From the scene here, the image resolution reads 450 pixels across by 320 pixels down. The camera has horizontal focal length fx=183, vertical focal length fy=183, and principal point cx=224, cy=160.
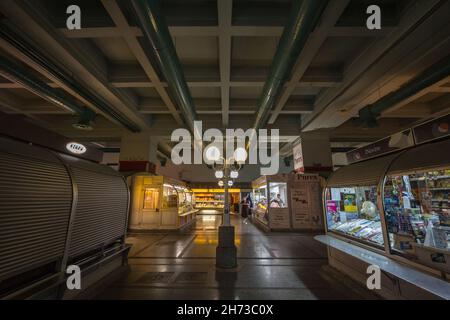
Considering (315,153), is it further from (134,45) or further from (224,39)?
(134,45)

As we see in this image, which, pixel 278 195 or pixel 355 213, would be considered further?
pixel 278 195

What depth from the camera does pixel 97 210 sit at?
10.5 ft

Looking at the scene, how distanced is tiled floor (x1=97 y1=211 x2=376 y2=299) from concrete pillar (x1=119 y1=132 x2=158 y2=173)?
3.91 meters

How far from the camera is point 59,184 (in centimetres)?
243

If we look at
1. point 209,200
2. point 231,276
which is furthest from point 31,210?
point 209,200

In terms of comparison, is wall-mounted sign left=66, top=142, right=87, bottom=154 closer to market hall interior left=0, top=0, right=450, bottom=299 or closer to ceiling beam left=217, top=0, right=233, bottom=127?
market hall interior left=0, top=0, right=450, bottom=299

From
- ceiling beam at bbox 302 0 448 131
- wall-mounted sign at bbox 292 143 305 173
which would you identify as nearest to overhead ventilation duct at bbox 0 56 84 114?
ceiling beam at bbox 302 0 448 131

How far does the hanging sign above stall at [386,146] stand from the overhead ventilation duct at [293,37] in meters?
2.08

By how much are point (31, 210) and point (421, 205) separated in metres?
5.01

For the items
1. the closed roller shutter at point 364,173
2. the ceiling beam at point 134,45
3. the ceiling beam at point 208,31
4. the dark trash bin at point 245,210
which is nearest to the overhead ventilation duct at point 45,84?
the ceiling beam at point 208,31

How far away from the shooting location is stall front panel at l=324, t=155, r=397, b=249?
2.95 m

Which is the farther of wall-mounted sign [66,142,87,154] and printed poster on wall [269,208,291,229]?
printed poster on wall [269,208,291,229]

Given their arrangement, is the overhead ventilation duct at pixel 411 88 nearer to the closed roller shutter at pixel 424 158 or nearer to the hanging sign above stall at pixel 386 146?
the hanging sign above stall at pixel 386 146

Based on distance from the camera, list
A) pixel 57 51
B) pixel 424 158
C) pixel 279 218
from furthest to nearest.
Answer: pixel 279 218 → pixel 57 51 → pixel 424 158
